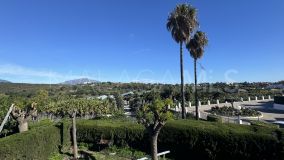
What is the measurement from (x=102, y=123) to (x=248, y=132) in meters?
11.1

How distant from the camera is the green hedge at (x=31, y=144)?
48.5 ft

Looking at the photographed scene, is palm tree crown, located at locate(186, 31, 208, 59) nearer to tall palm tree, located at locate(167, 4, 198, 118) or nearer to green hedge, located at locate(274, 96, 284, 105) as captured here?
tall palm tree, located at locate(167, 4, 198, 118)

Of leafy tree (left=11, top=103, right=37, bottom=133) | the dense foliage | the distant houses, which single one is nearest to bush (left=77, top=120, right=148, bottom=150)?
leafy tree (left=11, top=103, right=37, bottom=133)

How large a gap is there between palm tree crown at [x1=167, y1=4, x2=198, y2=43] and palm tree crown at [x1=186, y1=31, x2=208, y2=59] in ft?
10.6

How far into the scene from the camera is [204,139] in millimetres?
16719

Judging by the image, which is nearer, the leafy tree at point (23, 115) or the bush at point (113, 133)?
the bush at point (113, 133)

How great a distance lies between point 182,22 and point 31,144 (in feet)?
56.8

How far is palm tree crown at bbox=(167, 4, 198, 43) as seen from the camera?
89.4 feet

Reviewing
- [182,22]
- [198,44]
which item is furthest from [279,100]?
[182,22]

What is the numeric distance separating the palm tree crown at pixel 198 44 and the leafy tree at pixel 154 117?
16488 millimetres

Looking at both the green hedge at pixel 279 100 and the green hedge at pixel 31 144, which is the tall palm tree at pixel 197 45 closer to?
the green hedge at pixel 31 144

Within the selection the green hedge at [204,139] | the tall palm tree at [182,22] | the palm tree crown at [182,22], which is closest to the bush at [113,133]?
the green hedge at [204,139]

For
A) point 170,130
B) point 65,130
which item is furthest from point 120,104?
point 170,130

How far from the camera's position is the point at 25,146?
53.4 ft
